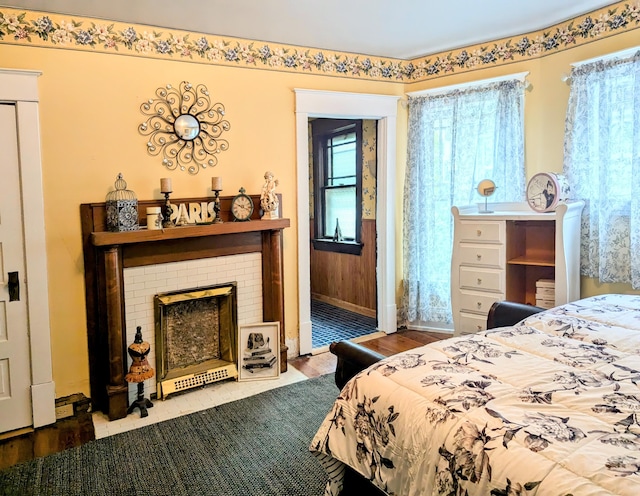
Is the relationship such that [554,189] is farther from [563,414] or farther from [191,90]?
[191,90]

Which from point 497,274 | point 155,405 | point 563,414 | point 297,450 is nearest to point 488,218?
point 497,274

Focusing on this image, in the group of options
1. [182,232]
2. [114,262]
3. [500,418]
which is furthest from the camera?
[182,232]

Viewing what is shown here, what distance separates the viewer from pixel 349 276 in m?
5.54

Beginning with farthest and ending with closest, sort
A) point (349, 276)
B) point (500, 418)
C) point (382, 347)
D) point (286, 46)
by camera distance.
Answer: point (349, 276), point (382, 347), point (286, 46), point (500, 418)

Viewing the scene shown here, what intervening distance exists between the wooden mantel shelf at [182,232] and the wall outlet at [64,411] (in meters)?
1.09

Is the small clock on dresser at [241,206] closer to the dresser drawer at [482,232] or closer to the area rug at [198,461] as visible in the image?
the area rug at [198,461]

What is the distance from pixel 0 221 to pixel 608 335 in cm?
319

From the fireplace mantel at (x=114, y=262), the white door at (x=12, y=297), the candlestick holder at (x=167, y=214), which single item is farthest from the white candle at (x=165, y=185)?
the white door at (x=12, y=297)

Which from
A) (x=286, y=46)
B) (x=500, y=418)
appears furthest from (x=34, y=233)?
(x=500, y=418)

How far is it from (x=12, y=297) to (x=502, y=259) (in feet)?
10.8

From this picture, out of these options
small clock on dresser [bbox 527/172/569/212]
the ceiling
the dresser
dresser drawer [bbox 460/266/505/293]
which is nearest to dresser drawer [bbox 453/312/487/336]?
the dresser

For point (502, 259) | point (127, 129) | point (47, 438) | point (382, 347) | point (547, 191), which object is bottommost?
point (47, 438)

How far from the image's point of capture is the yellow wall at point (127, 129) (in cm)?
293

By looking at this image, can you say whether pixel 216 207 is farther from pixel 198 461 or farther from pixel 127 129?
pixel 198 461
